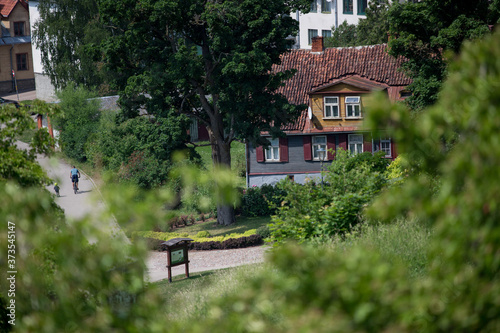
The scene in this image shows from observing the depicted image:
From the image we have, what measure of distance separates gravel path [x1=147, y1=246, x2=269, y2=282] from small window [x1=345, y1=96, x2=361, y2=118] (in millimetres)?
12557

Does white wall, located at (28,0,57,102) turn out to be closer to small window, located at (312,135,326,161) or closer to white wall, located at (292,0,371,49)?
white wall, located at (292,0,371,49)

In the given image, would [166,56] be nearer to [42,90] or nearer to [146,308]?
[146,308]

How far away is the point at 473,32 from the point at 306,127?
42.4 feet

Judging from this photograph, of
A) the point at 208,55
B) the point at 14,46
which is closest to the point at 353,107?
the point at 208,55

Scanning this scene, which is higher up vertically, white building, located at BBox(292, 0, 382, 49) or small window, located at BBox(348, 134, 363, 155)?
white building, located at BBox(292, 0, 382, 49)

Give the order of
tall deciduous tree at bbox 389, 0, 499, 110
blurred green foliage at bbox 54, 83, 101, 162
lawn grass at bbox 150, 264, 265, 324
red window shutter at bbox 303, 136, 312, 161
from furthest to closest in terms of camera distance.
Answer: blurred green foliage at bbox 54, 83, 101, 162 → red window shutter at bbox 303, 136, 312, 161 → tall deciduous tree at bbox 389, 0, 499, 110 → lawn grass at bbox 150, 264, 265, 324

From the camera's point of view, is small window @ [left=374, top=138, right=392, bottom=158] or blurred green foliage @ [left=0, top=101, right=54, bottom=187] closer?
blurred green foliage @ [left=0, top=101, right=54, bottom=187]

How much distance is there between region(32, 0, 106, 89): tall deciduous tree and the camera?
47344 mm

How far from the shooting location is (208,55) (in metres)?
26.0

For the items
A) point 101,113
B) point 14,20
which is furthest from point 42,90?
point 101,113

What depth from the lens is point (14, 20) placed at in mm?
59844

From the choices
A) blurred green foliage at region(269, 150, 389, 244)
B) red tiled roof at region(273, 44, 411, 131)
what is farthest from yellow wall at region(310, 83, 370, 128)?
blurred green foliage at region(269, 150, 389, 244)

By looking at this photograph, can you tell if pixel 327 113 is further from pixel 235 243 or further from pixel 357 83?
pixel 235 243

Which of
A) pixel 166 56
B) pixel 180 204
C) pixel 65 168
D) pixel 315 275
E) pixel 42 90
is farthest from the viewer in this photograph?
pixel 42 90
